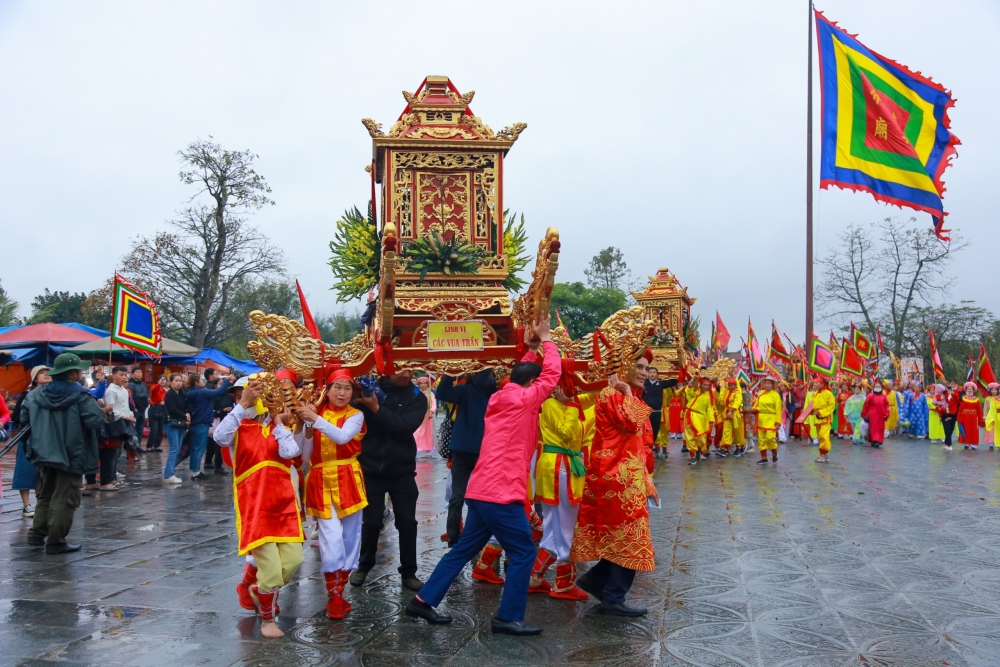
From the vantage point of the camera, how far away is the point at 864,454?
1817 centimetres

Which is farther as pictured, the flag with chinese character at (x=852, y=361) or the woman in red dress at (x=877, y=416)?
the flag with chinese character at (x=852, y=361)

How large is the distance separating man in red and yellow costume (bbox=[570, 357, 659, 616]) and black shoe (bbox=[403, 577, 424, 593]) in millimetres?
1160

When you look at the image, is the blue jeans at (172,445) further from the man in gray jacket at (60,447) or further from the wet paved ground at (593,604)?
the man in gray jacket at (60,447)

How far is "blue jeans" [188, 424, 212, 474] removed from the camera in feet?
41.7

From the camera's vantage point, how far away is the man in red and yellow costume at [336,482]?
5227 millimetres

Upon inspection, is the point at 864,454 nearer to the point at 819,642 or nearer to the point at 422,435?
the point at 422,435

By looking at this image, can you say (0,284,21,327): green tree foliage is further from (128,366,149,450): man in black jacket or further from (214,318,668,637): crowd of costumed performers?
(214,318,668,637): crowd of costumed performers

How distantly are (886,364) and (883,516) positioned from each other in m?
34.4

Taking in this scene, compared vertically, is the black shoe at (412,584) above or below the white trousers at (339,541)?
below

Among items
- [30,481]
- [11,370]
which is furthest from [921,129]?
[11,370]

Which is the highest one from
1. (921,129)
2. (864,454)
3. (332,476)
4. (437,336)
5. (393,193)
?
(921,129)

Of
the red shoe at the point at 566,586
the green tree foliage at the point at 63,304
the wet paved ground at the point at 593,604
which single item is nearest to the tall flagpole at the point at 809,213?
the wet paved ground at the point at 593,604

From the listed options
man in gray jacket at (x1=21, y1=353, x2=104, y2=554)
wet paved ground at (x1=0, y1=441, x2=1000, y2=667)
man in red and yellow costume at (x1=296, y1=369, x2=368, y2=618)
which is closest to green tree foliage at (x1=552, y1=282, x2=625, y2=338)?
wet paved ground at (x1=0, y1=441, x2=1000, y2=667)

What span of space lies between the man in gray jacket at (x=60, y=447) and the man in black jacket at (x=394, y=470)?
3.01m
